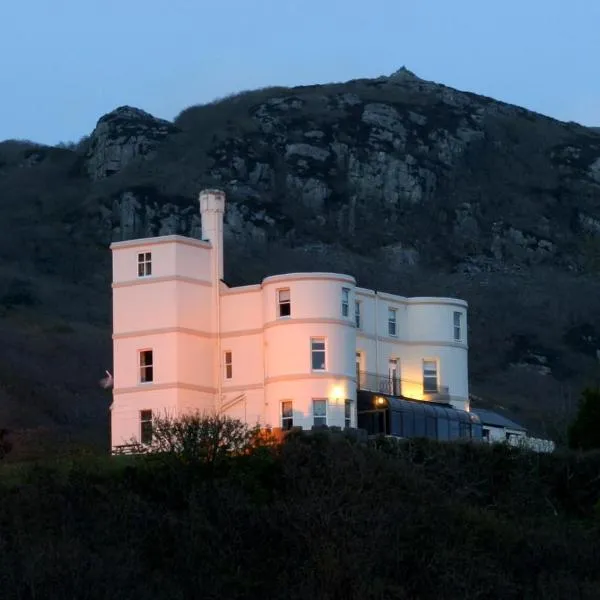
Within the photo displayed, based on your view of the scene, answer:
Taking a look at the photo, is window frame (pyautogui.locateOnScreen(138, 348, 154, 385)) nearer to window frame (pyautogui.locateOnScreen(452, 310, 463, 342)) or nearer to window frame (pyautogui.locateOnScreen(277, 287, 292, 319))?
window frame (pyautogui.locateOnScreen(277, 287, 292, 319))

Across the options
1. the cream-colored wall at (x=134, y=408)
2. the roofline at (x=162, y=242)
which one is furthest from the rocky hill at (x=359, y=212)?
the cream-colored wall at (x=134, y=408)

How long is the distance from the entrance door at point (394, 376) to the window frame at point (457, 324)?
9.98ft

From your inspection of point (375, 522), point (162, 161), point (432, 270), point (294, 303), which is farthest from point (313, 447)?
point (162, 161)

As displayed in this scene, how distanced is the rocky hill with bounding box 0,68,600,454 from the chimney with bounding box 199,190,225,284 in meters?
57.3

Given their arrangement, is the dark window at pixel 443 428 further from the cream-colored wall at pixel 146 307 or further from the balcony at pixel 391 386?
the cream-colored wall at pixel 146 307

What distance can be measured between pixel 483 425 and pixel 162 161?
359ft

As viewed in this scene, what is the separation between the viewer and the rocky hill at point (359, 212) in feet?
484

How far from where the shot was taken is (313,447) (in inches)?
2344

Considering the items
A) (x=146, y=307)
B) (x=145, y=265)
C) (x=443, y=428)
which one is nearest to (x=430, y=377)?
(x=443, y=428)

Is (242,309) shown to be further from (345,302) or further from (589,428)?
(589,428)

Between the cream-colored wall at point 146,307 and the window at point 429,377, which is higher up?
the cream-colored wall at point 146,307

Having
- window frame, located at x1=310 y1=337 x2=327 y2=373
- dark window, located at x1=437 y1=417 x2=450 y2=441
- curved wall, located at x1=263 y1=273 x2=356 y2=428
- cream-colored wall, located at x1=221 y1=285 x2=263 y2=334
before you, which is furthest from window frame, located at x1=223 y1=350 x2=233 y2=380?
dark window, located at x1=437 y1=417 x2=450 y2=441

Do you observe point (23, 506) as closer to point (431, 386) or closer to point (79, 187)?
point (431, 386)

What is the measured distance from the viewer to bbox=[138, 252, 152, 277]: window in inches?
2744
